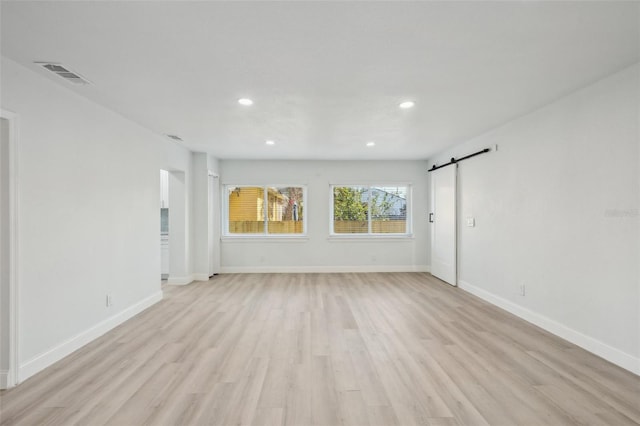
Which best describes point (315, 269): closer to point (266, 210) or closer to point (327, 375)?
point (266, 210)

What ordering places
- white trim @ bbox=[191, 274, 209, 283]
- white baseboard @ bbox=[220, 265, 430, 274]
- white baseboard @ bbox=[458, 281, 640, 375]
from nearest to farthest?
white baseboard @ bbox=[458, 281, 640, 375], white trim @ bbox=[191, 274, 209, 283], white baseboard @ bbox=[220, 265, 430, 274]

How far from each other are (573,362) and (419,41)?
114 inches

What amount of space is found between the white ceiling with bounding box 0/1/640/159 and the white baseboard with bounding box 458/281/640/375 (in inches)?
92.6

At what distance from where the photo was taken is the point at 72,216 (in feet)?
9.81

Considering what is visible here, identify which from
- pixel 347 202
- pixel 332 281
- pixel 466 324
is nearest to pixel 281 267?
pixel 332 281

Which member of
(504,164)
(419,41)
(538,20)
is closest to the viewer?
(538,20)

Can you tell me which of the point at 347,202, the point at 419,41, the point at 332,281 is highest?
the point at 419,41

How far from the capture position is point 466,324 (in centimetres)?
364

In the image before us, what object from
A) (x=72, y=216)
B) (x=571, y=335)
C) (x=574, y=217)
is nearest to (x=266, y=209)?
Answer: (x=72, y=216)

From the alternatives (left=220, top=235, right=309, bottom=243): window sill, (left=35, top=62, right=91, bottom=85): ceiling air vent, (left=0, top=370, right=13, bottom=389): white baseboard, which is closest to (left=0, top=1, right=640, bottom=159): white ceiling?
(left=35, top=62, right=91, bottom=85): ceiling air vent

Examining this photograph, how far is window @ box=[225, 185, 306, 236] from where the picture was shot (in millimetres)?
6992

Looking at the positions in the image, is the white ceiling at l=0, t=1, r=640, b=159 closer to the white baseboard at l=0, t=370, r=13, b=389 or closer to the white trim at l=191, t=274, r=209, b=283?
the white baseboard at l=0, t=370, r=13, b=389

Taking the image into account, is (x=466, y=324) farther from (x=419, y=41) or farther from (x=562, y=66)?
(x=419, y=41)

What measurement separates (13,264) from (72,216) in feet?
2.35
